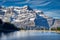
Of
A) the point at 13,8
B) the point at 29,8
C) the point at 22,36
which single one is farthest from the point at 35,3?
the point at 22,36

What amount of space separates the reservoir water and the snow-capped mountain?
0.25 metres

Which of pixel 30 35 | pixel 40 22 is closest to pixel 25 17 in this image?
pixel 40 22

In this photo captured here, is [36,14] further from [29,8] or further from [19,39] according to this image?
[19,39]

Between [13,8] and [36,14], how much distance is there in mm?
762

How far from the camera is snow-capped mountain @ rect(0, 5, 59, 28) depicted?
6203mm

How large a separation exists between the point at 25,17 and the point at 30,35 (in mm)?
612

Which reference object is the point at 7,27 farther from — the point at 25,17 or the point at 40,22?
the point at 40,22

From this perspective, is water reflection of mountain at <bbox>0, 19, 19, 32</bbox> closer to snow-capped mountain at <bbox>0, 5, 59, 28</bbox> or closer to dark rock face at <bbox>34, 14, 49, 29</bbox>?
snow-capped mountain at <bbox>0, 5, 59, 28</bbox>

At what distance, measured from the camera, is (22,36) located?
6.01 meters

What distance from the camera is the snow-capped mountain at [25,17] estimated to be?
20.4ft

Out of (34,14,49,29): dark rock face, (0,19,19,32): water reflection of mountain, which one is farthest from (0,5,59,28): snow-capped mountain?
(0,19,19,32): water reflection of mountain

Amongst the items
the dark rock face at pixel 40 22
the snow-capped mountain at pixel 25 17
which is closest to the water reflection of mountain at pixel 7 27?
the snow-capped mountain at pixel 25 17

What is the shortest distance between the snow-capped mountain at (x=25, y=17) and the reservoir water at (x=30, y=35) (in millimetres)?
250

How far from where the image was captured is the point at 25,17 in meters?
6.23
